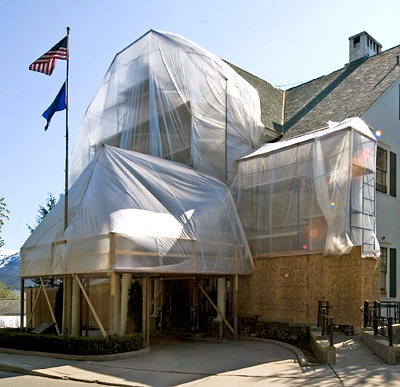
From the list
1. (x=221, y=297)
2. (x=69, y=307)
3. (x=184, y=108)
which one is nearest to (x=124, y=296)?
(x=69, y=307)

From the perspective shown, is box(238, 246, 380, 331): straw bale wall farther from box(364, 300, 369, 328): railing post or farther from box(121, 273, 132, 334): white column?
box(121, 273, 132, 334): white column

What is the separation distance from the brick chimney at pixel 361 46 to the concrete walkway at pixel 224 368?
1631 centimetres

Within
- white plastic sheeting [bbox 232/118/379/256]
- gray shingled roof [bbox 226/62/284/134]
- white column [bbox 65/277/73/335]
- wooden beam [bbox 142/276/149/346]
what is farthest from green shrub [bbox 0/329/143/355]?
gray shingled roof [bbox 226/62/284/134]

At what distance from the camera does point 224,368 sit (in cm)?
1119

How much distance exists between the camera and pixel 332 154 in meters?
15.7

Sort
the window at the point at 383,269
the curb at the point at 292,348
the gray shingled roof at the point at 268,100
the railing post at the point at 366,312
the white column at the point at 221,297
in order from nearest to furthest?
the curb at the point at 292,348, the railing post at the point at 366,312, the white column at the point at 221,297, the window at the point at 383,269, the gray shingled roof at the point at 268,100

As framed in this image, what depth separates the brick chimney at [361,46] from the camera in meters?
25.0

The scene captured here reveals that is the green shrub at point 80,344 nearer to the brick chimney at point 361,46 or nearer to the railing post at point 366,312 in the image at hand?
the railing post at point 366,312

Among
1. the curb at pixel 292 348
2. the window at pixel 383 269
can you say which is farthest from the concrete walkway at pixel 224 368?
the window at pixel 383 269

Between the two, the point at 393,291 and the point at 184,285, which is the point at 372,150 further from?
the point at 184,285

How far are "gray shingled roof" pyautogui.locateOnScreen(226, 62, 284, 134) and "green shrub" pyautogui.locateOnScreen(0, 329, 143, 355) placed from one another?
36.5ft

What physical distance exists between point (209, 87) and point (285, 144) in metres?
4.09

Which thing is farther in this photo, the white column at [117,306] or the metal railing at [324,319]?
the white column at [117,306]

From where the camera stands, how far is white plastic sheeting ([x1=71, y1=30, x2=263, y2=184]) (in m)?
19.0
